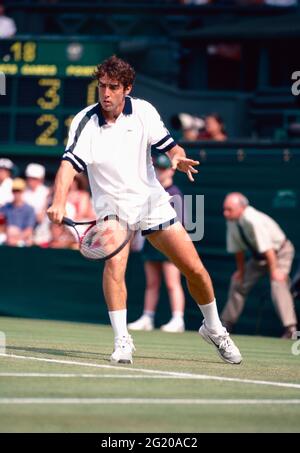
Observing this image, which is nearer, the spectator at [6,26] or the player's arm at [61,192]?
the player's arm at [61,192]

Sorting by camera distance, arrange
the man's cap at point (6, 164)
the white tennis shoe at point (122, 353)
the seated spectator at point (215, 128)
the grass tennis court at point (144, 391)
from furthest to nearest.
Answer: the man's cap at point (6, 164) < the seated spectator at point (215, 128) < the white tennis shoe at point (122, 353) < the grass tennis court at point (144, 391)

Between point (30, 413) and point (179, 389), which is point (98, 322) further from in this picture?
point (30, 413)

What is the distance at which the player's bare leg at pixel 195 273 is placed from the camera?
9688mm

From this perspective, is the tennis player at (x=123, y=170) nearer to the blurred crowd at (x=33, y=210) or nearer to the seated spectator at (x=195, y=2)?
the blurred crowd at (x=33, y=210)

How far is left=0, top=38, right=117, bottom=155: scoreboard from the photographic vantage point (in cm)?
1906

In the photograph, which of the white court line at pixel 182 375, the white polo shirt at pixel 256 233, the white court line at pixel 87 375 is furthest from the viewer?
the white polo shirt at pixel 256 233

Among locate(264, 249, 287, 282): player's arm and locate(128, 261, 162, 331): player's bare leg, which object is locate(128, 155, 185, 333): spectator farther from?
locate(264, 249, 287, 282): player's arm

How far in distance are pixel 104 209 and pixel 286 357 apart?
267cm

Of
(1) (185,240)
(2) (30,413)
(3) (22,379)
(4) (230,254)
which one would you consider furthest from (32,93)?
(2) (30,413)

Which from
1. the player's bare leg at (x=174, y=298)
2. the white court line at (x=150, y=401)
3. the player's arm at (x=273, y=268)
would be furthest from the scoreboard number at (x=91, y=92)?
the white court line at (x=150, y=401)

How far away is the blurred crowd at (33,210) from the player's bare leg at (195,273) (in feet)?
26.7

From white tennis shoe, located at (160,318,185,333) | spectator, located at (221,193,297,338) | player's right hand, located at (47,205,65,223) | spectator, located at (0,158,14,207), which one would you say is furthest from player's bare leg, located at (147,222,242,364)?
spectator, located at (0,158,14,207)

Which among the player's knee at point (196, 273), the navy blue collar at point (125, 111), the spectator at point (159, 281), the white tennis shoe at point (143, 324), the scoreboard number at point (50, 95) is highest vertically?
the scoreboard number at point (50, 95)

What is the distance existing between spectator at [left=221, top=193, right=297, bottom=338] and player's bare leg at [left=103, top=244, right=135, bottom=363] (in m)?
6.34
